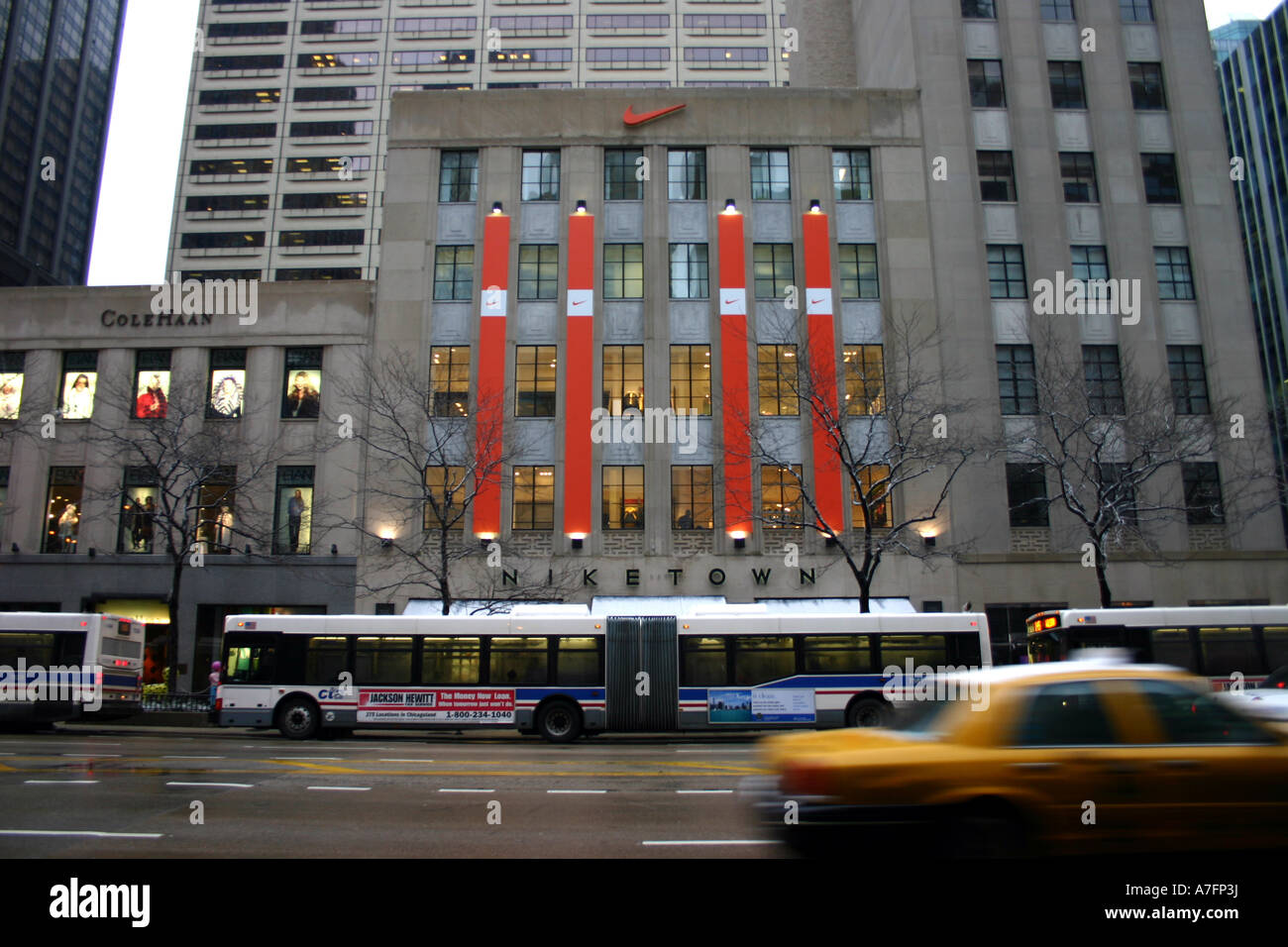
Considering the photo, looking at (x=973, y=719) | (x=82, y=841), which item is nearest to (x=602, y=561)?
(x=82, y=841)

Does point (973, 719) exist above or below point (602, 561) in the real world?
below

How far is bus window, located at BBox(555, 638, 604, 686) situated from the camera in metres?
21.0

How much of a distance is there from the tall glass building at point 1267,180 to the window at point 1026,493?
236ft

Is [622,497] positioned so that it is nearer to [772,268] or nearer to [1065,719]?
[772,268]

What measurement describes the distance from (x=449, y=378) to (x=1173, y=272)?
29.2 meters

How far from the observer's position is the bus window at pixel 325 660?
21094mm

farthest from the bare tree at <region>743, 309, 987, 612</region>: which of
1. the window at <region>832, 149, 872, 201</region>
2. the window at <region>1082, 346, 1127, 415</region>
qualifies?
the window at <region>832, 149, 872, 201</region>

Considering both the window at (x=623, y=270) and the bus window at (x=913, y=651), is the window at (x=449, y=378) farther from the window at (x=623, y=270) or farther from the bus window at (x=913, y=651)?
the bus window at (x=913, y=651)

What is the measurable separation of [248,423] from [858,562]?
79.4ft

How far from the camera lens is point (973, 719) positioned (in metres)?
6.39

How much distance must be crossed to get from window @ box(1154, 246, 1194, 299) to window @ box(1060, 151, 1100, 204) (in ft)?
11.3

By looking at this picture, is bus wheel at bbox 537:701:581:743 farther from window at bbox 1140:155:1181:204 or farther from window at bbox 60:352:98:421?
window at bbox 1140:155:1181:204
